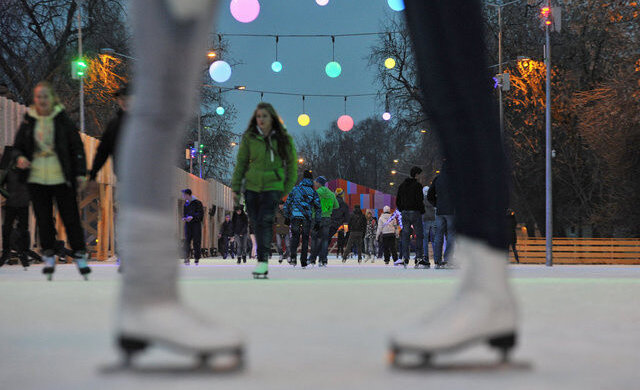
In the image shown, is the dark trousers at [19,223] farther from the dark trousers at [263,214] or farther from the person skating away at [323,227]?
the person skating away at [323,227]

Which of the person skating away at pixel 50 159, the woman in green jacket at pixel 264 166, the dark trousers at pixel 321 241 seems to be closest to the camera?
the person skating away at pixel 50 159

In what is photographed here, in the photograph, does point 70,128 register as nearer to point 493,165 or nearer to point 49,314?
point 49,314

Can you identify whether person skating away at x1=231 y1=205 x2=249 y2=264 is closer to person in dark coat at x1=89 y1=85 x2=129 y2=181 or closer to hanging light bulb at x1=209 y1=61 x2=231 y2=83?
hanging light bulb at x1=209 y1=61 x2=231 y2=83

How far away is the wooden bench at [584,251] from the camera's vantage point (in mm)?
32469

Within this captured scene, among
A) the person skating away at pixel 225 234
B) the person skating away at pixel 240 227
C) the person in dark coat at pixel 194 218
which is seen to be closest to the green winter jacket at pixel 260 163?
the person in dark coat at pixel 194 218

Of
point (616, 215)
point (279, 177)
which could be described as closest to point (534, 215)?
point (616, 215)

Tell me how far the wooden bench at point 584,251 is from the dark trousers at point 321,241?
13409 millimetres

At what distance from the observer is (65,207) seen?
34.2ft

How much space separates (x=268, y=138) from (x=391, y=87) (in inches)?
1307

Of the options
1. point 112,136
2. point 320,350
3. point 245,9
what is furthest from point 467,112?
point 245,9

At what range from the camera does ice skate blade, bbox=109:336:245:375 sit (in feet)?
7.97

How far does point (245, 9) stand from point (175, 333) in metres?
20.5

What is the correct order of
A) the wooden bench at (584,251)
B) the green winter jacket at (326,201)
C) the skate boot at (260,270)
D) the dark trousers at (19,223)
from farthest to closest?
the wooden bench at (584,251), the green winter jacket at (326,201), the dark trousers at (19,223), the skate boot at (260,270)

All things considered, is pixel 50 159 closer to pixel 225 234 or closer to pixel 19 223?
pixel 19 223
